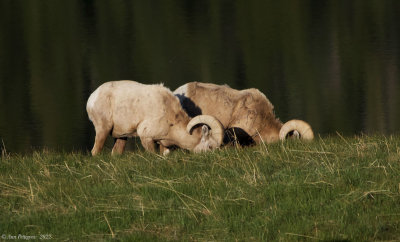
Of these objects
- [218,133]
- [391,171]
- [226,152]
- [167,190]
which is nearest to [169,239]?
[167,190]

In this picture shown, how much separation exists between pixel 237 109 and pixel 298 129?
1.68 meters

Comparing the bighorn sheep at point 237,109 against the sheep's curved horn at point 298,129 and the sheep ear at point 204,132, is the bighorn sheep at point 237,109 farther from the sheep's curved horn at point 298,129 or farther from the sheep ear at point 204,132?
the sheep ear at point 204,132

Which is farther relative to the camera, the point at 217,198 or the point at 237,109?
the point at 237,109

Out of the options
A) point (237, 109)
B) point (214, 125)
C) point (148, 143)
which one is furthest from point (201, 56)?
point (214, 125)

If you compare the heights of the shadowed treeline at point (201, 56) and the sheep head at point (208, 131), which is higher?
the sheep head at point (208, 131)

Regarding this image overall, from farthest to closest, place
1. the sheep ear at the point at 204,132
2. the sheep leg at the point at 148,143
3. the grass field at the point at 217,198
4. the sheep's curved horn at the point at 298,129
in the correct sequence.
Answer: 1. the sheep leg at the point at 148,143
2. the sheep's curved horn at the point at 298,129
3. the sheep ear at the point at 204,132
4. the grass field at the point at 217,198

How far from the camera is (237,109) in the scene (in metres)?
16.3

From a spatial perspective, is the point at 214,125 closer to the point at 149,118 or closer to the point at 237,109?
the point at 149,118

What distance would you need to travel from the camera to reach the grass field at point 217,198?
27.0 feet

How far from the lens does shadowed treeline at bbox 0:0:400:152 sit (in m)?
32.1

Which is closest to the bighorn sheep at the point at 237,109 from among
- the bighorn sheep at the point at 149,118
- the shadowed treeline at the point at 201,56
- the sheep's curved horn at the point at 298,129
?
the sheep's curved horn at the point at 298,129

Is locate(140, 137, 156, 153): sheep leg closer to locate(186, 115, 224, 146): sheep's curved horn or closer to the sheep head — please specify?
the sheep head

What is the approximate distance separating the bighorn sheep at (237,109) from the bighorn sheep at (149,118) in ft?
4.57

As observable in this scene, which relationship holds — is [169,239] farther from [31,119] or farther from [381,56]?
[381,56]
